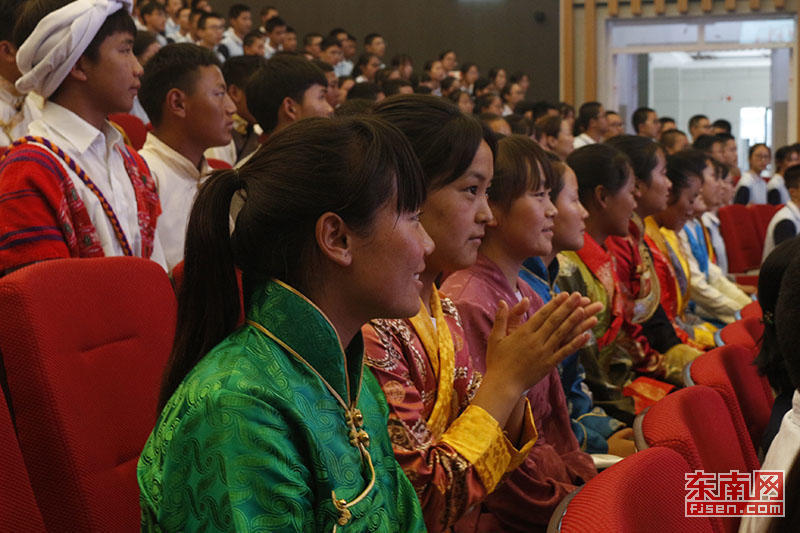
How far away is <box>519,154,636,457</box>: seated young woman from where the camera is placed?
2.15m

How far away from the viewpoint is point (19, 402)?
1.16 metres

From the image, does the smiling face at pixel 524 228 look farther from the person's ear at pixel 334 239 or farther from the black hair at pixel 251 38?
the black hair at pixel 251 38

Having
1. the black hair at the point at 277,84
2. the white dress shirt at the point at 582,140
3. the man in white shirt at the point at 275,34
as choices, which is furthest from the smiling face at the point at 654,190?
the man in white shirt at the point at 275,34

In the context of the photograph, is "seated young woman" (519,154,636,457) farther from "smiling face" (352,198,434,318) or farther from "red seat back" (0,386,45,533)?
"red seat back" (0,386,45,533)

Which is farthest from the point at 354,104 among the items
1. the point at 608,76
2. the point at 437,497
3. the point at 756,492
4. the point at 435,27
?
the point at 435,27

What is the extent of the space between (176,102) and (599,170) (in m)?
1.30

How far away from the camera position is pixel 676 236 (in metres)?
3.72

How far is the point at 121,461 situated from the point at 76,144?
0.94 metres

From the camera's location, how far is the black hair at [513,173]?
6.38 feet

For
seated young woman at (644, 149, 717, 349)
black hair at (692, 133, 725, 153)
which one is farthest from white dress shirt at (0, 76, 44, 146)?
black hair at (692, 133, 725, 153)

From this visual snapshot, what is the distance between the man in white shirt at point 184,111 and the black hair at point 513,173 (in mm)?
1046

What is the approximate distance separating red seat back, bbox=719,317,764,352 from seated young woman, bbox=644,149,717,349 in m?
1.01

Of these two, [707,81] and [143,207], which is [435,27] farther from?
[143,207]

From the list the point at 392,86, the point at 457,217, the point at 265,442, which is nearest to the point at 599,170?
the point at 457,217
